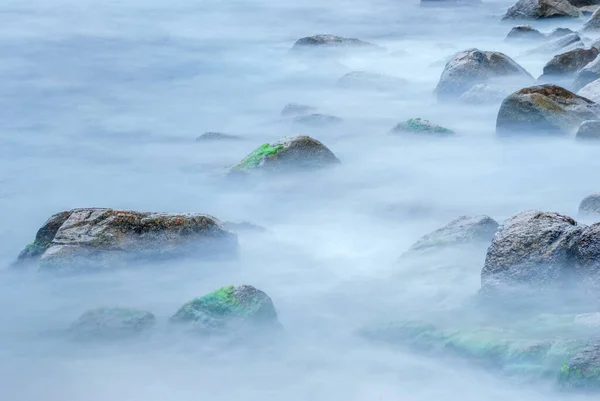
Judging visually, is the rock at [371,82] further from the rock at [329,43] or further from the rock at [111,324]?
the rock at [111,324]

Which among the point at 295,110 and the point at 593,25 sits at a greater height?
the point at 593,25

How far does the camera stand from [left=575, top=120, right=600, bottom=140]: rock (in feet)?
30.6

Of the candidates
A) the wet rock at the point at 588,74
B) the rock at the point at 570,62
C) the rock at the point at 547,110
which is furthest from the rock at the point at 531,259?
the rock at the point at 570,62

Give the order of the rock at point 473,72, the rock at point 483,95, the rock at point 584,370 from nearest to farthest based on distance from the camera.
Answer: the rock at point 584,370 → the rock at point 483,95 → the rock at point 473,72

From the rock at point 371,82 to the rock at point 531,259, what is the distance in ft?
24.8

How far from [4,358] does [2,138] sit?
6282 millimetres

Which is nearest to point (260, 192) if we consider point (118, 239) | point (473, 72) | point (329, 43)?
point (118, 239)

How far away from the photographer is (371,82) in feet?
43.7

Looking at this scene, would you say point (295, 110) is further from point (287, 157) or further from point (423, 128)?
point (287, 157)

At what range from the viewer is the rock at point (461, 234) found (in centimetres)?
651

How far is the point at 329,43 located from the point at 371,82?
2887mm

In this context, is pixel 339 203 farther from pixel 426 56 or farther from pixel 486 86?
pixel 426 56

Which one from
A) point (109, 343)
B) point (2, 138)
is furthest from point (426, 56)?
point (109, 343)

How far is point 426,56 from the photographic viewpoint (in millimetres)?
15820
